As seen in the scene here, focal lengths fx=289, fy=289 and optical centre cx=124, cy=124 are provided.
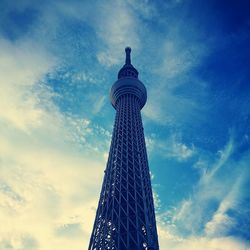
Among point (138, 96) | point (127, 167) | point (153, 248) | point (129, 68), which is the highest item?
point (129, 68)

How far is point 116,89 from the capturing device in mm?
65938

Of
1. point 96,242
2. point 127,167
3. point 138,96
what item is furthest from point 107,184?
point 138,96

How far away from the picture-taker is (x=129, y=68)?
2771 inches

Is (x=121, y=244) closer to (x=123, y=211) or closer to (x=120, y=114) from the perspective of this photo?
(x=123, y=211)

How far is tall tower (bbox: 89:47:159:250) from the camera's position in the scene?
35.8 metres

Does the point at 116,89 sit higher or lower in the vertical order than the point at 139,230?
higher

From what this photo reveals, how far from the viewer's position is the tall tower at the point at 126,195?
35.8m

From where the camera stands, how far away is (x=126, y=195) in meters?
41.6

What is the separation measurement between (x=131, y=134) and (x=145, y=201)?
16.4m

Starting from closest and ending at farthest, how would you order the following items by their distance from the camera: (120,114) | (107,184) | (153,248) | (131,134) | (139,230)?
(153,248), (139,230), (107,184), (131,134), (120,114)

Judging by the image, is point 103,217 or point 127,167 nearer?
point 103,217

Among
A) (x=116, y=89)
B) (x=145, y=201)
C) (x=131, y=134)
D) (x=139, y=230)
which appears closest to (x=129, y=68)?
(x=116, y=89)

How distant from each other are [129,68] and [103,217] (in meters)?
40.9

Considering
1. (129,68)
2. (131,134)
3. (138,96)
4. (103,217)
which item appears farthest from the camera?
(129,68)
